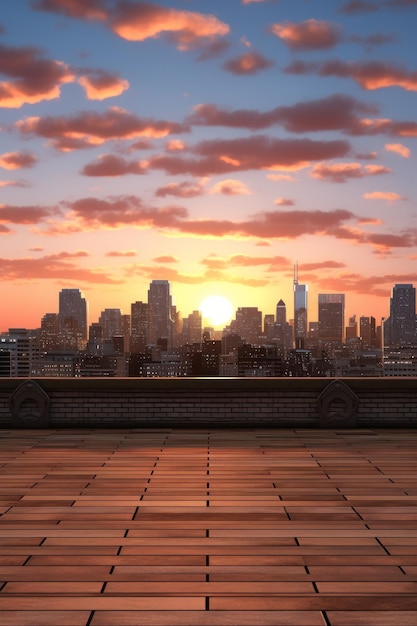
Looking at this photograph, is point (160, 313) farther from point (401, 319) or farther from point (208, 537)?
point (208, 537)

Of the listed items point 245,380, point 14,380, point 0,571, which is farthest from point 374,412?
point 0,571

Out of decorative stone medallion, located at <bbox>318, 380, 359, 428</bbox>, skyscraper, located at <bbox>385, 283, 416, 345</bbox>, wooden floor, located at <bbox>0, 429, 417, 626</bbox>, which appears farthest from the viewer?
skyscraper, located at <bbox>385, 283, 416, 345</bbox>

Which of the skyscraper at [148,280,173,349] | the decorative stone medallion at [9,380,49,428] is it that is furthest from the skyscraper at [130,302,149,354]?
the decorative stone medallion at [9,380,49,428]

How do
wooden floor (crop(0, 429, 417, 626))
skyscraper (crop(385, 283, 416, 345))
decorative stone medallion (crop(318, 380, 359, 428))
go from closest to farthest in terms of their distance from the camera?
wooden floor (crop(0, 429, 417, 626)) → decorative stone medallion (crop(318, 380, 359, 428)) → skyscraper (crop(385, 283, 416, 345))

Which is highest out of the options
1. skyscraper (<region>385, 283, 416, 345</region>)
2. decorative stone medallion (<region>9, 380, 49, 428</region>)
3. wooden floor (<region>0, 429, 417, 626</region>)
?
skyscraper (<region>385, 283, 416, 345</region>)

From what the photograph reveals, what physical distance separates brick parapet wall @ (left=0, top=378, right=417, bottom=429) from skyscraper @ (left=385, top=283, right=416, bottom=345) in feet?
288

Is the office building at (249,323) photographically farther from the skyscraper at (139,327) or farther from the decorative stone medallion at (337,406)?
the decorative stone medallion at (337,406)

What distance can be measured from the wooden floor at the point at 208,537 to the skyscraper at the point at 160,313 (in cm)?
12029

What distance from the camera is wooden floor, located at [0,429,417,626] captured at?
4410 mm

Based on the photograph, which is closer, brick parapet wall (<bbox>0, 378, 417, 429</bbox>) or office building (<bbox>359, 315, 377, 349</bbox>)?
brick parapet wall (<bbox>0, 378, 417, 429</bbox>)

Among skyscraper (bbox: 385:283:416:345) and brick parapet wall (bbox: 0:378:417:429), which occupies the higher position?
skyscraper (bbox: 385:283:416:345)

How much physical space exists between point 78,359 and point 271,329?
2979 inches

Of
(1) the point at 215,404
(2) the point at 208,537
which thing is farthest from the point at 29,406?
(2) the point at 208,537

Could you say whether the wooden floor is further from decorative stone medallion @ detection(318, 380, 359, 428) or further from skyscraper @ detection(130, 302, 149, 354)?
skyscraper @ detection(130, 302, 149, 354)
